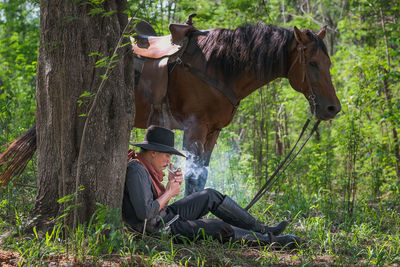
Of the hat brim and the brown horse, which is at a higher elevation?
the brown horse

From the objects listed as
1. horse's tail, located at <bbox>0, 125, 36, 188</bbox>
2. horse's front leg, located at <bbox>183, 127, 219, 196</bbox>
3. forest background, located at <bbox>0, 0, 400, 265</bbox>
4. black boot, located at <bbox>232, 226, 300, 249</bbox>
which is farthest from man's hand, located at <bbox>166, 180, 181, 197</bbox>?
horse's front leg, located at <bbox>183, 127, 219, 196</bbox>

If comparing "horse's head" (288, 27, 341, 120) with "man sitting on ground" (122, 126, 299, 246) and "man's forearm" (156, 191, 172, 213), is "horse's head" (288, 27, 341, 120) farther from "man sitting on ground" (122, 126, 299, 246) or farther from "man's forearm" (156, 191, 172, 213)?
"man's forearm" (156, 191, 172, 213)

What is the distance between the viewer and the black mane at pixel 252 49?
17.1ft

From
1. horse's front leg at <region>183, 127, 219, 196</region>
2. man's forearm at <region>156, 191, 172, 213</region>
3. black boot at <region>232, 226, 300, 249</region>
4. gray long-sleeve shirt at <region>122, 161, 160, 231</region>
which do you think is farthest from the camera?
horse's front leg at <region>183, 127, 219, 196</region>

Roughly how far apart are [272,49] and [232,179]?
2.90 meters

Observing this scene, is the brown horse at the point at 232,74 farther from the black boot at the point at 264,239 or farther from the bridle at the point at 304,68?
the black boot at the point at 264,239

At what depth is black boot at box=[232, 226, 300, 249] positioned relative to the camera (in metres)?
4.21

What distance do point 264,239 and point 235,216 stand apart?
0.32 m

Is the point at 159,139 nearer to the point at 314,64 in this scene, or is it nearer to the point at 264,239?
the point at 264,239

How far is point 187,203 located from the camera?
13.9ft

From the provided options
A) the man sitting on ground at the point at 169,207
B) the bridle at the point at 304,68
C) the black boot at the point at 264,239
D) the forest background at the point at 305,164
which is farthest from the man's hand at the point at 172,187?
Answer: the bridle at the point at 304,68

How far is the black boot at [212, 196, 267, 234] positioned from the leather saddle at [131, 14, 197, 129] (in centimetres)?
150

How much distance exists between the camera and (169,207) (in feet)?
13.7

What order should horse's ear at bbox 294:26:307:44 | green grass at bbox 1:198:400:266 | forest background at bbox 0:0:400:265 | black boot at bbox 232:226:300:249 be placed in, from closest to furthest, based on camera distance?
green grass at bbox 1:198:400:266 → forest background at bbox 0:0:400:265 → black boot at bbox 232:226:300:249 → horse's ear at bbox 294:26:307:44
